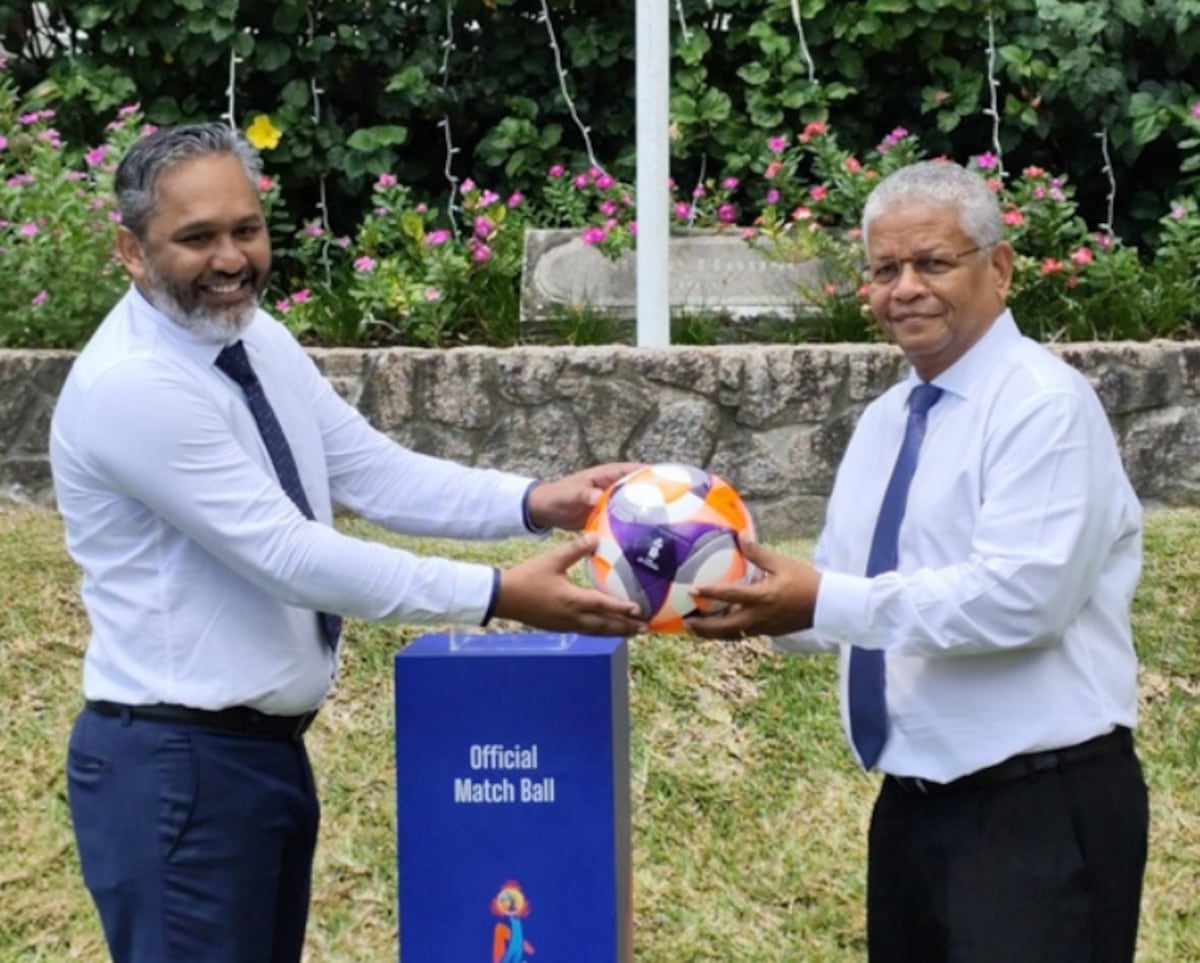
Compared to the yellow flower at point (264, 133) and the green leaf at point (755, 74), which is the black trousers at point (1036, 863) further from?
the yellow flower at point (264, 133)

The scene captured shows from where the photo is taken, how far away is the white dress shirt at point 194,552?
3.17 m

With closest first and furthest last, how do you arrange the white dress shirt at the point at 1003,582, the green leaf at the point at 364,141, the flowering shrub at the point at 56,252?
the white dress shirt at the point at 1003,582 < the flowering shrub at the point at 56,252 < the green leaf at the point at 364,141

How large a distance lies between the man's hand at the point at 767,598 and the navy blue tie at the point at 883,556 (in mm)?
115

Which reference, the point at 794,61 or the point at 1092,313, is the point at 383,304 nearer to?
the point at 794,61

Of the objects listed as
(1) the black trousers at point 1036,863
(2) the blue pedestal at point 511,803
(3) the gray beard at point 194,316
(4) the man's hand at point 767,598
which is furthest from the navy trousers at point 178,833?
(1) the black trousers at point 1036,863

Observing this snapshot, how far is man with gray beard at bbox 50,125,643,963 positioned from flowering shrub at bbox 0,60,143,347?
378 centimetres

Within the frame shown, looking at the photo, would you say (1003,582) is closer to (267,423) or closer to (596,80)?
(267,423)

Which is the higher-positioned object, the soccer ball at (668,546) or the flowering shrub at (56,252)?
the flowering shrub at (56,252)

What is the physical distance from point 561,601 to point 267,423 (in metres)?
0.57

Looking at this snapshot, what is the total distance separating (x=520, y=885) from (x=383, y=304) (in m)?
3.94

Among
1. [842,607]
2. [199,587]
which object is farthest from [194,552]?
[842,607]

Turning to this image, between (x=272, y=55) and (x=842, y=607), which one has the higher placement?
(x=272, y=55)

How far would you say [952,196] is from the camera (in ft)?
10.4

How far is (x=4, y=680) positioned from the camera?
18.6 ft
